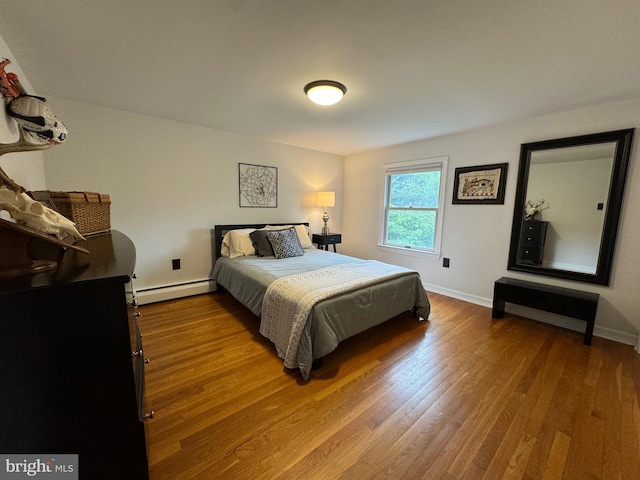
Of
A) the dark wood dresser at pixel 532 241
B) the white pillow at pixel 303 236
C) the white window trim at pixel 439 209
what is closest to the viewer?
the dark wood dresser at pixel 532 241

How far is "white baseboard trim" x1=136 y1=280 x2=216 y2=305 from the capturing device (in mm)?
2930

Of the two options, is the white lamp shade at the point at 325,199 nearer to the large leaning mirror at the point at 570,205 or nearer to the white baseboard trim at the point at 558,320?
the white baseboard trim at the point at 558,320

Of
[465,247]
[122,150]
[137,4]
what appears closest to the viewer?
[137,4]

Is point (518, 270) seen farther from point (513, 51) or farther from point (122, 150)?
point (122, 150)

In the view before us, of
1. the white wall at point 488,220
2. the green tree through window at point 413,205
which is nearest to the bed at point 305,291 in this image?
the white wall at point 488,220

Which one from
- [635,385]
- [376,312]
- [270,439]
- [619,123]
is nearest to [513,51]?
[619,123]

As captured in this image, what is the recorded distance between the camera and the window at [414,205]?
11.5 feet

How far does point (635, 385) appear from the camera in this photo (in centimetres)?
Result: 176

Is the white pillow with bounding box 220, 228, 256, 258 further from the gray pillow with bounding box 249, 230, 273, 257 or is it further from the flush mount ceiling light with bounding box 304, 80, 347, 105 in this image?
the flush mount ceiling light with bounding box 304, 80, 347, 105

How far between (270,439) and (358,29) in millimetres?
2247

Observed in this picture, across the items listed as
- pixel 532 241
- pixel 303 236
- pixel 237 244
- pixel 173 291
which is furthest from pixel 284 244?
pixel 532 241

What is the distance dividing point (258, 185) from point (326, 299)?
2349 millimetres

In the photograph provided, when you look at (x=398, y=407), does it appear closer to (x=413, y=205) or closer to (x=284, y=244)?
(x=284, y=244)

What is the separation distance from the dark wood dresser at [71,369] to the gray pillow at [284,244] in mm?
2206
